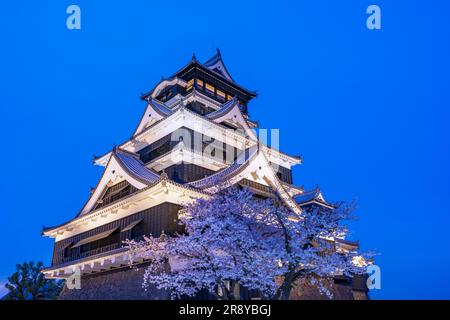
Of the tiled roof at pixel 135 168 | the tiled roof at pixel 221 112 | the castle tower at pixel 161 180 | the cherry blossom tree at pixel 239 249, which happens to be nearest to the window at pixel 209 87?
the castle tower at pixel 161 180

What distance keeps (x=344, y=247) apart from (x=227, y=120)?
13.2 meters

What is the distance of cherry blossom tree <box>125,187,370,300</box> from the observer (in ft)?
48.4

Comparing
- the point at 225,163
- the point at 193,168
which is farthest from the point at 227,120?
the point at 193,168

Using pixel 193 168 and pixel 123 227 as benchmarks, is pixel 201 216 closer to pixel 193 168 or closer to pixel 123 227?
pixel 123 227

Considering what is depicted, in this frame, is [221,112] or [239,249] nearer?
[239,249]

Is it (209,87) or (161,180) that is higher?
(209,87)

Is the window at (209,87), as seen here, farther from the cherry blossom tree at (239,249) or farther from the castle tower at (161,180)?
the cherry blossom tree at (239,249)

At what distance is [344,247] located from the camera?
1066 inches

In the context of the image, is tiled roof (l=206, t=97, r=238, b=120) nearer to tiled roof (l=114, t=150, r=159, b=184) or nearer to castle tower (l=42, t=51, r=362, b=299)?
castle tower (l=42, t=51, r=362, b=299)

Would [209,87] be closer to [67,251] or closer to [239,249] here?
[67,251]

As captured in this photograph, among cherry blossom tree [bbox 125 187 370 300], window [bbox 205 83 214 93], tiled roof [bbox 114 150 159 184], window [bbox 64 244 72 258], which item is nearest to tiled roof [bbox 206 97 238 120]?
window [bbox 205 83 214 93]

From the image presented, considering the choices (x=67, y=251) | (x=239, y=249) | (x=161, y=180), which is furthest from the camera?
(x=67, y=251)

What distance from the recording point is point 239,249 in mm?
14836

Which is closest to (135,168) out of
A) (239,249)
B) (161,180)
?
(161,180)
